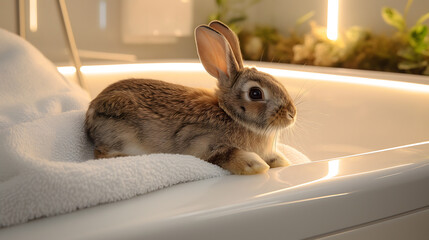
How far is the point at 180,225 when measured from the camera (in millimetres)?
398

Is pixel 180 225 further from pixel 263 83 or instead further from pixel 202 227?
pixel 263 83

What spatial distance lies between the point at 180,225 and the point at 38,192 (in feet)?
0.45

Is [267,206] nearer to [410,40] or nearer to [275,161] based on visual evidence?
[275,161]

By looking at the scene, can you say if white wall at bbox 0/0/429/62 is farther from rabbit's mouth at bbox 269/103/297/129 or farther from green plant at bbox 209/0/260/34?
rabbit's mouth at bbox 269/103/297/129

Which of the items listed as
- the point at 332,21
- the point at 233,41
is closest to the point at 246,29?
the point at 332,21

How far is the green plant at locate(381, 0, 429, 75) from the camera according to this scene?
4.68 ft

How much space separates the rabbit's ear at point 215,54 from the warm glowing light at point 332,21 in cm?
121

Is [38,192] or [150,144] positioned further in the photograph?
[150,144]

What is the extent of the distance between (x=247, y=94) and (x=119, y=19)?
152 centimetres

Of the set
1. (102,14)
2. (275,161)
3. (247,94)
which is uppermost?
(102,14)

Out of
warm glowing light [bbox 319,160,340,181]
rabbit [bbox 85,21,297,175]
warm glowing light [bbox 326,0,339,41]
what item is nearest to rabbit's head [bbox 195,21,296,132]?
rabbit [bbox 85,21,297,175]

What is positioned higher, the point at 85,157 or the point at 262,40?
the point at 262,40

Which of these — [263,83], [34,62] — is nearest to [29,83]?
[34,62]

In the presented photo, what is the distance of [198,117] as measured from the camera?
644 millimetres
